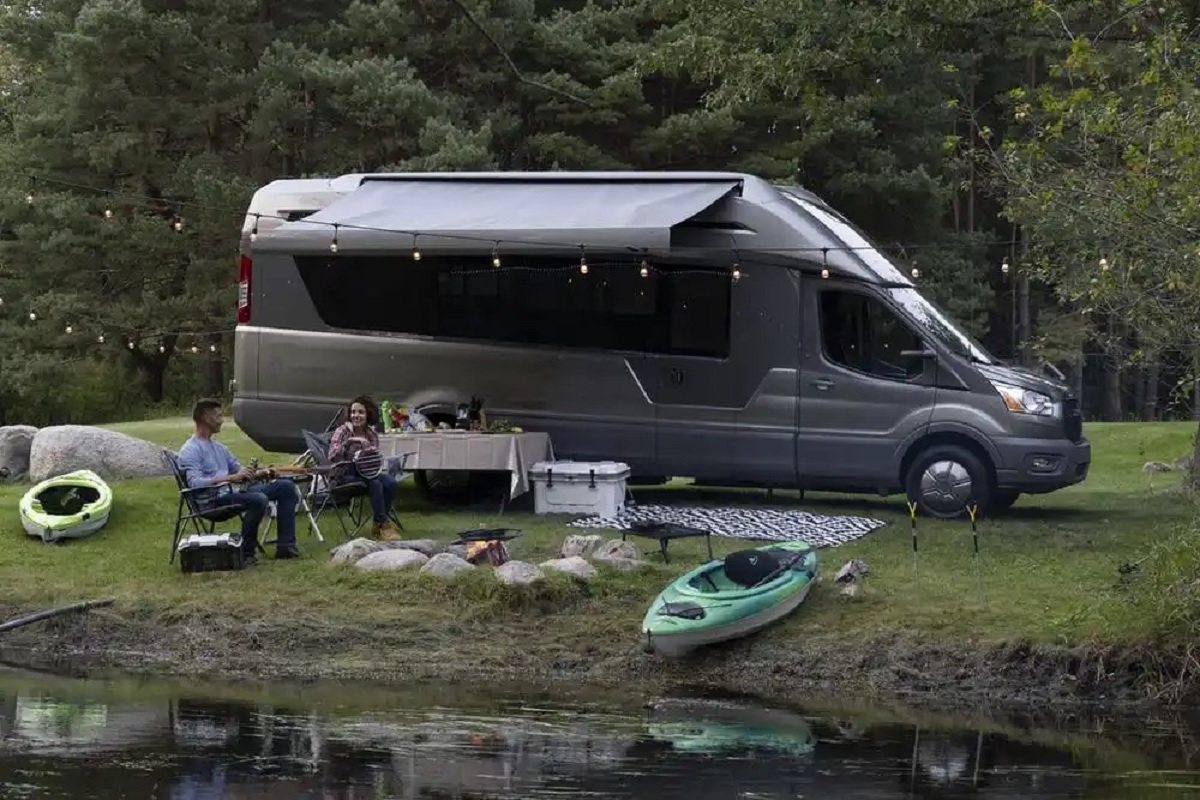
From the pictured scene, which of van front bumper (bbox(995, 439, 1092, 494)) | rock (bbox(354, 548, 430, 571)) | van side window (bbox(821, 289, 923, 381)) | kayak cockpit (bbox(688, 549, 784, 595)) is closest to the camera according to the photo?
kayak cockpit (bbox(688, 549, 784, 595))

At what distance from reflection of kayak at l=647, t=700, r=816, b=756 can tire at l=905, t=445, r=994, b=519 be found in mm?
4985

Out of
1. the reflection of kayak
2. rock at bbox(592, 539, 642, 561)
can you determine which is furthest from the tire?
the reflection of kayak

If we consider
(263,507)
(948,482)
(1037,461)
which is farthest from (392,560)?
(1037,461)

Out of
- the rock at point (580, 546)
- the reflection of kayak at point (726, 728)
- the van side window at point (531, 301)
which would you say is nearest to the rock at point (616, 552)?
the rock at point (580, 546)

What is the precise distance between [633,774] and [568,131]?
2285 cm

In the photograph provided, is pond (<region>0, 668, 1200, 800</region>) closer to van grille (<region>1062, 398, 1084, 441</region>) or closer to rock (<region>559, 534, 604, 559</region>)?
rock (<region>559, 534, 604, 559</region>)

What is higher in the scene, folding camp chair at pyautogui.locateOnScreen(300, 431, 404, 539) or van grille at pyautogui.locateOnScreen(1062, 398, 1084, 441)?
van grille at pyautogui.locateOnScreen(1062, 398, 1084, 441)

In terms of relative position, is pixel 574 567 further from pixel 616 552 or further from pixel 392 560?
pixel 392 560

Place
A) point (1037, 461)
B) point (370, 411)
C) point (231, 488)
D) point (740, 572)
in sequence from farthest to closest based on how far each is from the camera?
point (1037, 461) < point (370, 411) < point (231, 488) < point (740, 572)

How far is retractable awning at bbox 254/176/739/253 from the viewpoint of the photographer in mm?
14016

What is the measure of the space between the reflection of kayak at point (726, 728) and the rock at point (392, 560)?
278 cm

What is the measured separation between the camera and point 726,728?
9.33 metres

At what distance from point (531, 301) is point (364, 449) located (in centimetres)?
254

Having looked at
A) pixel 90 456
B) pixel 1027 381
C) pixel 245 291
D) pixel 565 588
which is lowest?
pixel 565 588
